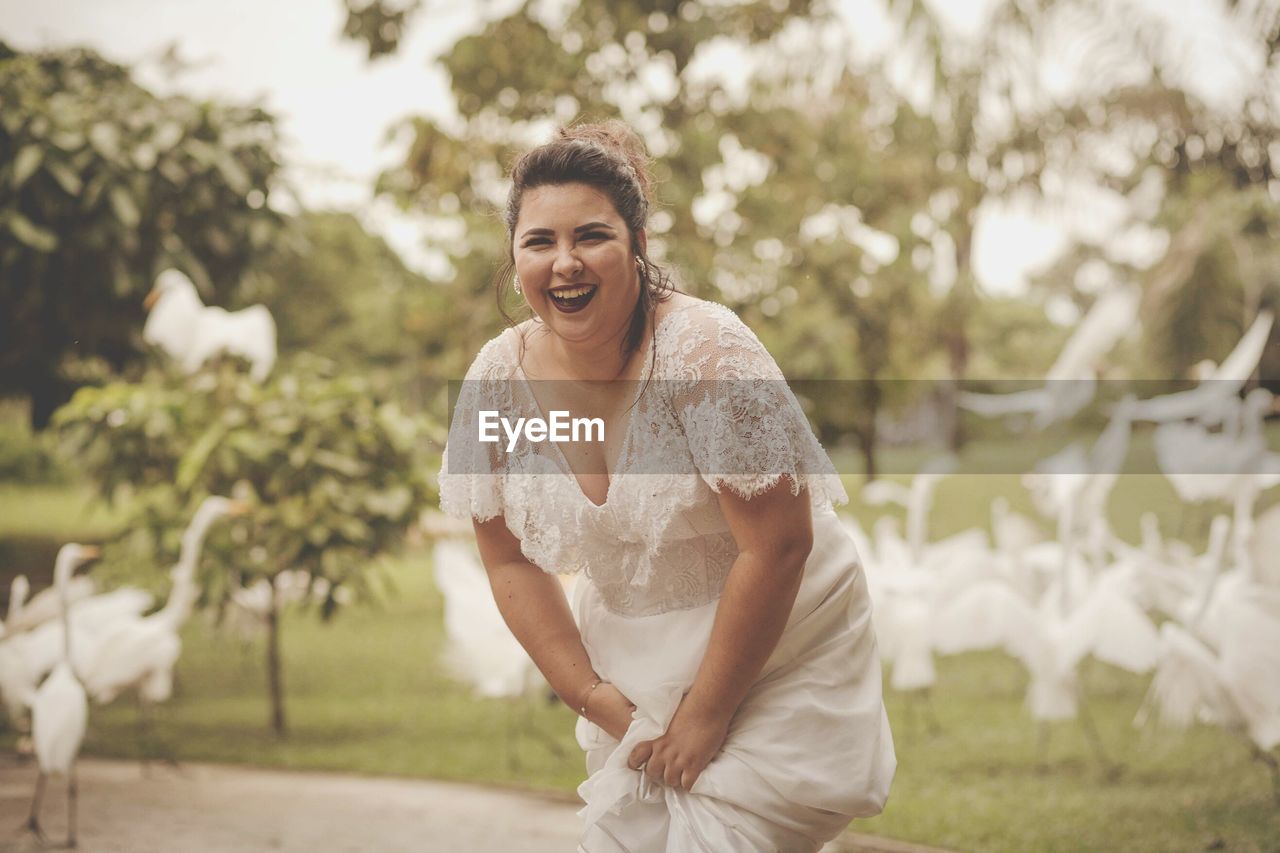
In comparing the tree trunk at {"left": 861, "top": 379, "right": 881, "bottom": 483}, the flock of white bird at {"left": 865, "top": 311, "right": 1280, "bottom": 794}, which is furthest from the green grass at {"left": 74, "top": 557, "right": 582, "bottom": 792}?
the tree trunk at {"left": 861, "top": 379, "right": 881, "bottom": 483}

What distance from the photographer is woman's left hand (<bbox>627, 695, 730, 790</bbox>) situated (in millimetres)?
2029

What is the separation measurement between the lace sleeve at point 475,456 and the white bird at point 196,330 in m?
3.63

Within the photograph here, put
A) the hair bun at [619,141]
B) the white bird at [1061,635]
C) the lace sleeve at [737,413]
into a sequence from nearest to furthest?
the lace sleeve at [737,413] < the hair bun at [619,141] < the white bird at [1061,635]

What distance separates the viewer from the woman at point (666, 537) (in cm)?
195


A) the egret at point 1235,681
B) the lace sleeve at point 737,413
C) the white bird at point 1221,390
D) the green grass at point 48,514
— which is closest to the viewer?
the lace sleeve at point 737,413

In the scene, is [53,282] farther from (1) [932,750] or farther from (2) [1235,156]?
(2) [1235,156]

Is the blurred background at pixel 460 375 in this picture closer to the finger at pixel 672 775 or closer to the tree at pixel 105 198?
the tree at pixel 105 198

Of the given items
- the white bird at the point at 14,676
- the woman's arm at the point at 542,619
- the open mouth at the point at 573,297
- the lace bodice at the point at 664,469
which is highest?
the open mouth at the point at 573,297

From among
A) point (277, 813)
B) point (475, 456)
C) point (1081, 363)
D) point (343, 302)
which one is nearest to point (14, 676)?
point (277, 813)

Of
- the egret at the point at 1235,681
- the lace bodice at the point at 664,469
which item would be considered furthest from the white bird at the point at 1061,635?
the lace bodice at the point at 664,469

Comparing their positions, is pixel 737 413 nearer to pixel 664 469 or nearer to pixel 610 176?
pixel 664 469

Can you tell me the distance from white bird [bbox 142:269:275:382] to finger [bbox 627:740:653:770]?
160 inches

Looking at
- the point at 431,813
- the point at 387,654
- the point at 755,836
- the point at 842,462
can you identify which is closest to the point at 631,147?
the point at 755,836

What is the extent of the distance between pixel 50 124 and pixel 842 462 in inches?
804
